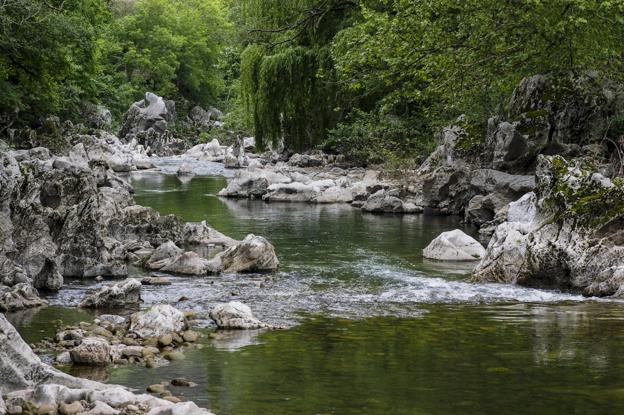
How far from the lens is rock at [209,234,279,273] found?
640 inches

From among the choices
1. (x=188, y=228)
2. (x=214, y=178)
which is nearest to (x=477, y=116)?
(x=188, y=228)

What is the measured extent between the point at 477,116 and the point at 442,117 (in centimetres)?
557

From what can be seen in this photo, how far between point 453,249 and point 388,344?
7.85m

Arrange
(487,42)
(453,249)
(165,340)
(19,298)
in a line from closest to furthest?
1. (165,340)
2. (19,298)
3. (453,249)
4. (487,42)

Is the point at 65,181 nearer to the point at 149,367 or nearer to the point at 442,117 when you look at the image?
the point at 149,367

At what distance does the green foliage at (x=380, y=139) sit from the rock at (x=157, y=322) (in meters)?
20.8

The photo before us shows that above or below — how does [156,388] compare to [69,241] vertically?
below

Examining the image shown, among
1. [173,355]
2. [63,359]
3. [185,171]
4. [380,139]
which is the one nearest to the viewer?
[63,359]

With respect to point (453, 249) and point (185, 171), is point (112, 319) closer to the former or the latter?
point (453, 249)

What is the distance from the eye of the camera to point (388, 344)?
34.6 feet

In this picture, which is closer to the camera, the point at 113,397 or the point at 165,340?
the point at 113,397

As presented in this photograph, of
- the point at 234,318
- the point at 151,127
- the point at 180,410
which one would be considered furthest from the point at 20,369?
the point at 151,127

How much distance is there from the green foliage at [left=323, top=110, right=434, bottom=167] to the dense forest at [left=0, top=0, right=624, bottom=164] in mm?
69

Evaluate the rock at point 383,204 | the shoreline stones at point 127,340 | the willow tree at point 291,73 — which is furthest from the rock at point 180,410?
the willow tree at point 291,73
